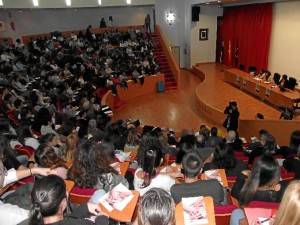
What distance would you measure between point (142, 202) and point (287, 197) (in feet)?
2.70

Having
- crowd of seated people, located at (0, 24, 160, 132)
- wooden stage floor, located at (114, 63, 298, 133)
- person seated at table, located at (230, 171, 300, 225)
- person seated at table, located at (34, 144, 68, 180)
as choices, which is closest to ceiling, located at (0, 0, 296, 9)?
crowd of seated people, located at (0, 24, 160, 132)

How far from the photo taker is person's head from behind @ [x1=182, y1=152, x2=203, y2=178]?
2752 millimetres

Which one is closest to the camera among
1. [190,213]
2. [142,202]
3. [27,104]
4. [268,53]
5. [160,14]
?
[142,202]

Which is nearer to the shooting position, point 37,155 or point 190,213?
point 190,213

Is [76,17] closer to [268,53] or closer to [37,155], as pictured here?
[268,53]

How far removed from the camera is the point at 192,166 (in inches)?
109

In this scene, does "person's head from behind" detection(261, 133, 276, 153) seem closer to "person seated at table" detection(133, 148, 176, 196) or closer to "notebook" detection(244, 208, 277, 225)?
"person seated at table" detection(133, 148, 176, 196)

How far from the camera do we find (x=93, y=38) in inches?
580

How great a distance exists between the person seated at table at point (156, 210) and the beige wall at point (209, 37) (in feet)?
48.9

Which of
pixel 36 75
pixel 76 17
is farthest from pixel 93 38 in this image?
pixel 36 75

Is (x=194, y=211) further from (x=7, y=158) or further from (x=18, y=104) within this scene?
(x=18, y=104)

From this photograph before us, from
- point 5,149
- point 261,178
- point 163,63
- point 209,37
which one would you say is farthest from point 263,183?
point 209,37

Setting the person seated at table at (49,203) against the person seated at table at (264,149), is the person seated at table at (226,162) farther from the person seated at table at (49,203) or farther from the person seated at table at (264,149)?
the person seated at table at (49,203)

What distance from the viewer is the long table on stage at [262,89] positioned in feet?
29.0
